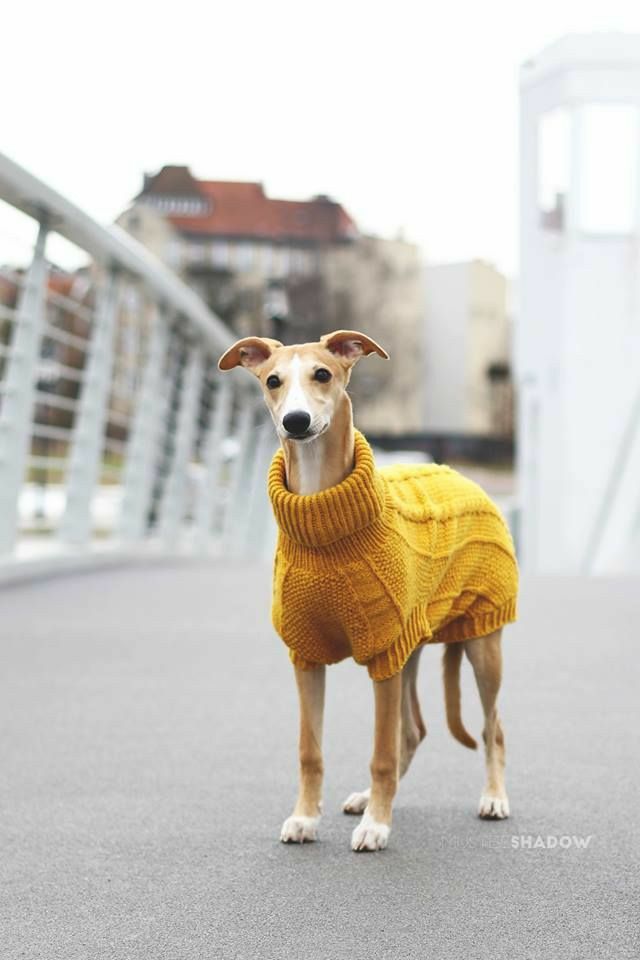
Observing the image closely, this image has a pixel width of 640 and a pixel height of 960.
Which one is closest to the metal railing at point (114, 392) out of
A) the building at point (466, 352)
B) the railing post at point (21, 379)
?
the railing post at point (21, 379)

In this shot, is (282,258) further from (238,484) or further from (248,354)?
(248,354)

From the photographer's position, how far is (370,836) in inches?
110

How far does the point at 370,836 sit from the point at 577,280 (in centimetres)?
1864

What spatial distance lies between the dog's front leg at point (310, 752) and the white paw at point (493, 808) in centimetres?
38

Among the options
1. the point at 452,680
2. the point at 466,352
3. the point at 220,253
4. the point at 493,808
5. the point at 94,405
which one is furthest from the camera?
the point at 466,352

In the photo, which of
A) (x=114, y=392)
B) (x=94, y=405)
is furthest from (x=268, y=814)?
(x=114, y=392)

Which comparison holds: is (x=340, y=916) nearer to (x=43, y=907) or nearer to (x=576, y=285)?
(x=43, y=907)

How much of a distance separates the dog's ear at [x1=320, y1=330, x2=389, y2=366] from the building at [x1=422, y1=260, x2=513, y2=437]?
35.1 m

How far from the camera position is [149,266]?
7.90 m

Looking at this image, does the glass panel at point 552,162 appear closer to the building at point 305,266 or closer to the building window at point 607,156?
the building window at point 607,156

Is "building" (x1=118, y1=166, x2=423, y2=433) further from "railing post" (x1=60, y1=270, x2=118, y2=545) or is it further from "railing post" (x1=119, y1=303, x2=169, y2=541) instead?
"railing post" (x1=60, y1=270, x2=118, y2=545)

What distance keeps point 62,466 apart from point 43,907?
203 inches

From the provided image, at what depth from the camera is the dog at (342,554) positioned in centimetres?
273

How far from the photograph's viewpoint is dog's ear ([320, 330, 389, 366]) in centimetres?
279
